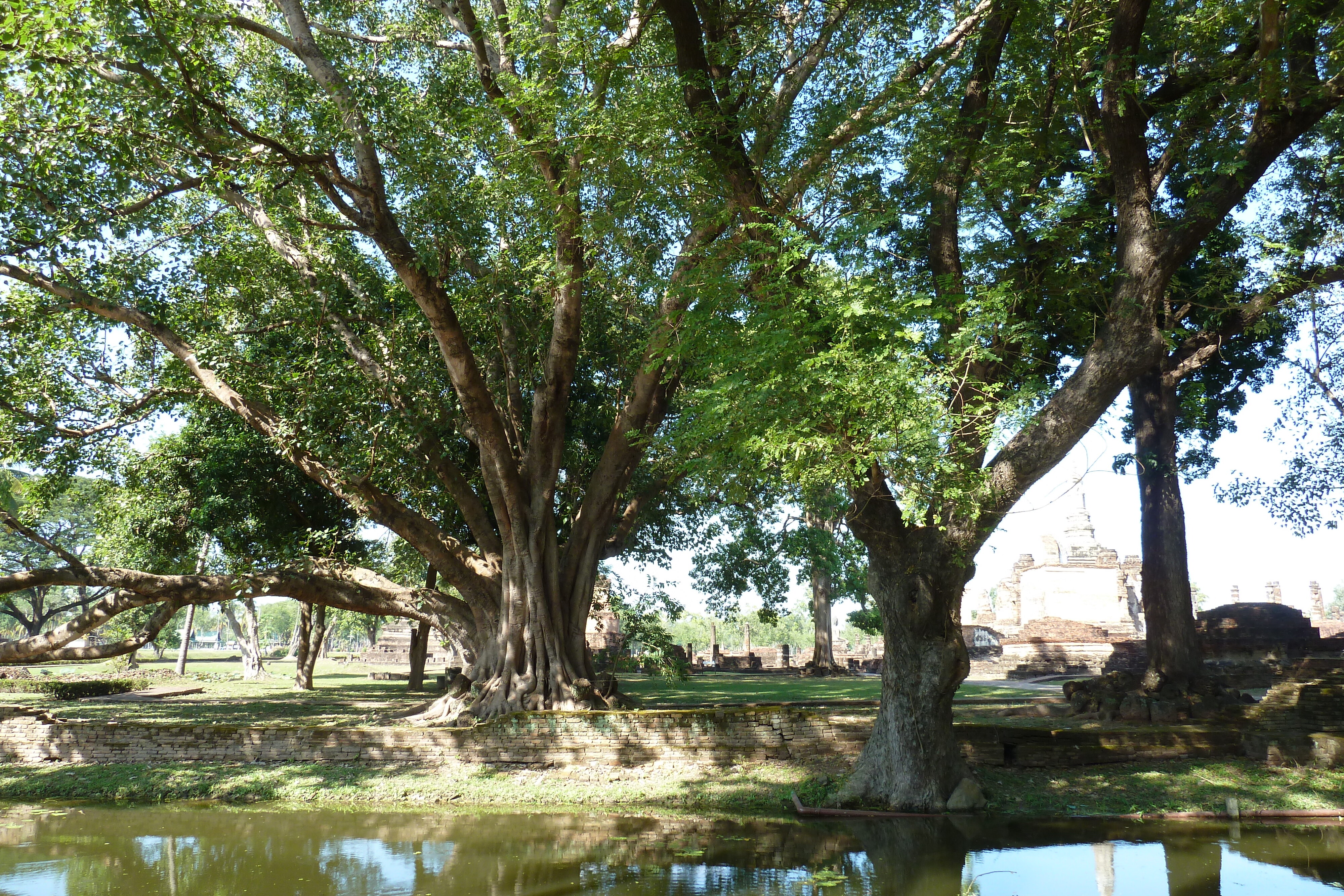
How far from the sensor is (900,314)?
687 cm

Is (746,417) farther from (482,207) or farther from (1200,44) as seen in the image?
(1200,44)

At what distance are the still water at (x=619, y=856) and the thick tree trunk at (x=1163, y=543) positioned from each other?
19.1ft

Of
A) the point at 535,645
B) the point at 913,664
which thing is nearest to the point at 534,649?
the point at 535,645

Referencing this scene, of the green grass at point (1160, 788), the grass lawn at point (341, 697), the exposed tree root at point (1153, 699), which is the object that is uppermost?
the exposed tree root at point (1153, 699)

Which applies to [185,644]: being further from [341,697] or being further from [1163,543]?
[1163,543]

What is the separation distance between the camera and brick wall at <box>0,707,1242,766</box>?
899 cm

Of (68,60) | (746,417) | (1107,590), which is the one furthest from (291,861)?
(1107,590)

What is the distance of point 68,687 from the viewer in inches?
709

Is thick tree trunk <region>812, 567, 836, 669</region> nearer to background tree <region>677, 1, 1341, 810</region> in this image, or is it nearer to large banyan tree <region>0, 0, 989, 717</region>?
large banyan tree <region>0, 0, 989, 717</region>

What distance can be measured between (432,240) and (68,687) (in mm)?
14701

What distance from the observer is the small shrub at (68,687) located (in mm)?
18047

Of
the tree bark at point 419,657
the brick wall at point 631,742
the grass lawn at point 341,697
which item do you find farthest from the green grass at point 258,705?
the brick wall at point 631,742

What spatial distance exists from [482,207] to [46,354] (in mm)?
6860

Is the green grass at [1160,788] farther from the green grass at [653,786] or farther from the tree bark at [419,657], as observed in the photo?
the tree bark at [419,657]
